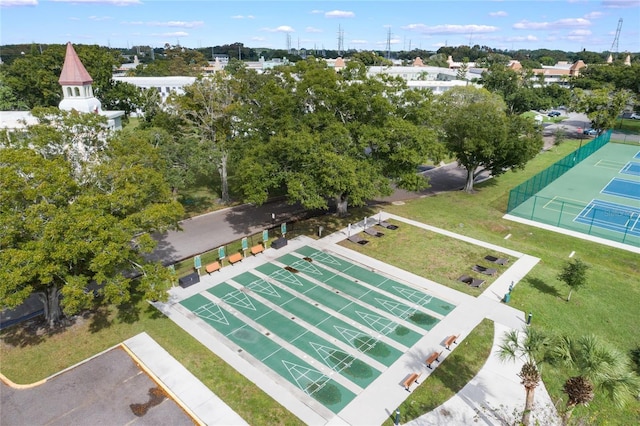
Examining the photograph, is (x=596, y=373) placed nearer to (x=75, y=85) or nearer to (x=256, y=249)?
(x=256, y=249)

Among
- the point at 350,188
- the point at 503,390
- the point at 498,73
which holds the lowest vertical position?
the point at 503,390

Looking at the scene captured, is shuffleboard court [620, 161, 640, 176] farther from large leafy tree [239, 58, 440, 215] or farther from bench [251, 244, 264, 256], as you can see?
bench [251, 244, 264, 256]

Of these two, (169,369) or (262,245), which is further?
(262,245)

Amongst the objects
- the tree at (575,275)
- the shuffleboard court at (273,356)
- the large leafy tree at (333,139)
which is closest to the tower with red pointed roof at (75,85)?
the large leafy tree at (333,139)

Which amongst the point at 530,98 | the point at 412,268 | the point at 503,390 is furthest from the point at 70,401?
the point at 530,98

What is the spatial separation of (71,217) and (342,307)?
42.6 feet

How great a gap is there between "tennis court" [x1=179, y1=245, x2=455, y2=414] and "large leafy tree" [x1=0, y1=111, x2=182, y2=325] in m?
4.53

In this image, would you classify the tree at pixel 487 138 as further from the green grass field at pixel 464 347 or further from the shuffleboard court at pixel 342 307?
the shuffleboard court at pixel 342 307

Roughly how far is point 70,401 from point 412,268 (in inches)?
722

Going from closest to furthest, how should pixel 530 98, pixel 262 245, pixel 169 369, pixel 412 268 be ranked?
pixel 169 369 → pixel 412 268 → pixel 262 245 → pixel 530 98

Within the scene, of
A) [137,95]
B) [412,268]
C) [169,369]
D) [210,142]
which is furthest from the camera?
[137,95]

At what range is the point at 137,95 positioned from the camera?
2218 inches

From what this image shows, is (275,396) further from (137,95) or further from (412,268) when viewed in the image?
(137,95)

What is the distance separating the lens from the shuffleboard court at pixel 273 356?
51.5ft
